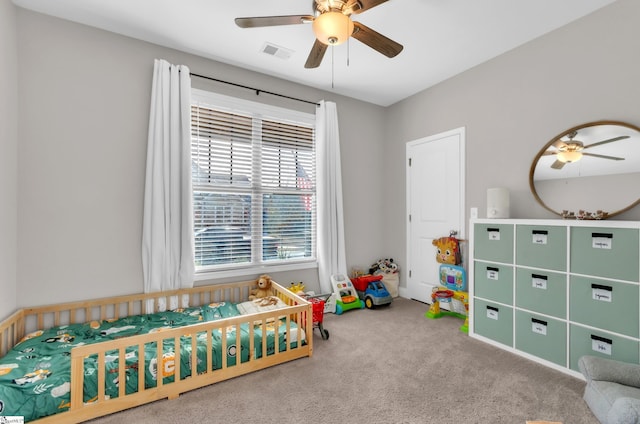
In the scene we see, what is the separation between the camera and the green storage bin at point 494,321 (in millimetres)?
2404

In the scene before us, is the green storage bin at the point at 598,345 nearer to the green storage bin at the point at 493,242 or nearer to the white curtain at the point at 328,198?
the green storage bin at the point at 493,242

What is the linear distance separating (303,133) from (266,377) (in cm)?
258

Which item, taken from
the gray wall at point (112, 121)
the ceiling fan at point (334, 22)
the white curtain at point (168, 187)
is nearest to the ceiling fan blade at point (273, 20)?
the ceiling fan at point (334, 22)

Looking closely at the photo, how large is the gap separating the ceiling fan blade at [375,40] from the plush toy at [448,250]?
7.00ft

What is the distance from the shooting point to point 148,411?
1679 millimetres

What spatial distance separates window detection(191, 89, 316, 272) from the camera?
113 inches

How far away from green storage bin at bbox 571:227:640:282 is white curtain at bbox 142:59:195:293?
10.2ft

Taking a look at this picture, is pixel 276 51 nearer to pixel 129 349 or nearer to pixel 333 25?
pixel 333 25

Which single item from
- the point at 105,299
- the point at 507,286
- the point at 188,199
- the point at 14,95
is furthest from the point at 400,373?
the point at 14,95

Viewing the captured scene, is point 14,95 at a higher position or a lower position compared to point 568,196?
higher

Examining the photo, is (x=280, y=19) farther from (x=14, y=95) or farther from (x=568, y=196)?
(x=568, y=196)

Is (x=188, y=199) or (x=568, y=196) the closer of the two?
(x=568, y=196)

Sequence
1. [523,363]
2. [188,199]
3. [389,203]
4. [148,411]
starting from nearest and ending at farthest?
[148,411], [523,363], [188,199], [389,203]

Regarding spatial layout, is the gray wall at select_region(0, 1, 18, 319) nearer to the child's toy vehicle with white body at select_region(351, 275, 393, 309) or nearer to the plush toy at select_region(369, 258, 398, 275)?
the child's toy vehicle with white body at select_region(351, 275, 393, 309)
